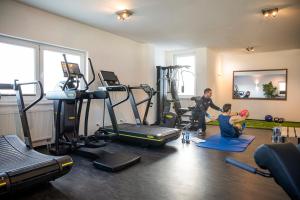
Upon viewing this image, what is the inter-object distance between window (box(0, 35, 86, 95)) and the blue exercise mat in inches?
137

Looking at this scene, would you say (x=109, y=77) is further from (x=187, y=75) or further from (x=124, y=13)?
(x=187, y=75)

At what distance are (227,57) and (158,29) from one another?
483 centimetres

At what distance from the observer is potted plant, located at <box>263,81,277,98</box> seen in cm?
844

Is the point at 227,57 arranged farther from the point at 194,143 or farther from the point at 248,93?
the point at 194,143

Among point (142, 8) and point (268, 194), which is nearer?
point (268, 194)

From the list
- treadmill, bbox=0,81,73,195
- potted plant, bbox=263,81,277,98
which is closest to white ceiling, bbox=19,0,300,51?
potted plant, bbox=263,81,277,98

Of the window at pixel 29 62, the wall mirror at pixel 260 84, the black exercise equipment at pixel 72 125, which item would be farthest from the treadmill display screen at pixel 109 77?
the wall mirror at pixel 260 84

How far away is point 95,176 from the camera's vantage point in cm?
293

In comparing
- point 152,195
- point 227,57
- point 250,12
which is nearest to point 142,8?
point 250,12

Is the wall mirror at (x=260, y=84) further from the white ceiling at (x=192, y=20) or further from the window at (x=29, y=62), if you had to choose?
the window at (x=29, y=62)

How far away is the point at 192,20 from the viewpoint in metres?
4.82

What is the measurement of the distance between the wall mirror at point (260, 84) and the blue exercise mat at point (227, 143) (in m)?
4.04

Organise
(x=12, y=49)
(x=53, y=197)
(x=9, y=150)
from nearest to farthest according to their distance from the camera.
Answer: (x=53, y=197), (x=9, y=150), (x=12, y=49)

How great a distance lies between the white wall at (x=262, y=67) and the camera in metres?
8.10
